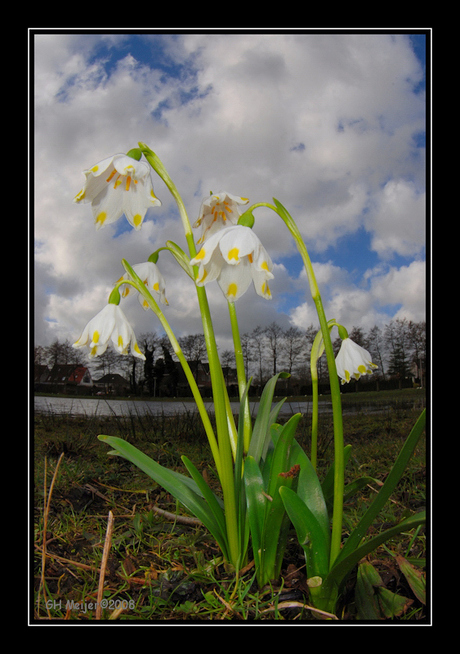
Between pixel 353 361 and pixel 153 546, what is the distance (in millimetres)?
986

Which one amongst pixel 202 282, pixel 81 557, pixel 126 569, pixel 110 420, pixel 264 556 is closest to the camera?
pixel 202 282

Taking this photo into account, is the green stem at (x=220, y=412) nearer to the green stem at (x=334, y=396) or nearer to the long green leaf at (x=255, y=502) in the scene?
the long green leaf at (x=255, y=502)

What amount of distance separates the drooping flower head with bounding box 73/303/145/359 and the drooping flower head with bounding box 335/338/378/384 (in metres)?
0.75

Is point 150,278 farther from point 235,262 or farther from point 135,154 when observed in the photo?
point 235,262

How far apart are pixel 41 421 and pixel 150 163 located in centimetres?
215

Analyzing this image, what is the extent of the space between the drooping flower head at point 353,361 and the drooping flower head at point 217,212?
0.64 meters

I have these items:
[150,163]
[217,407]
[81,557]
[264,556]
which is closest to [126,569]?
[81,557]

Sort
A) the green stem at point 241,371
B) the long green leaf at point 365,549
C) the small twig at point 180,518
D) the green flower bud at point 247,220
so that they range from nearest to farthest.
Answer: the long green leaf at point 365,549, the green flower bud at point 247,220, the green stem at point 241,371, the small twig at point 180,518

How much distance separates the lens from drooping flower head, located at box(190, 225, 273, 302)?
1136 mm

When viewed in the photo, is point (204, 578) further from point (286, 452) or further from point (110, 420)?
point (110, 420)

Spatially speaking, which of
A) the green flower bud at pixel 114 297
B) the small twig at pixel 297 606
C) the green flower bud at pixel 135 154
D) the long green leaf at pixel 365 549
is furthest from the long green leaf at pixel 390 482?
the green flower bud at pixel 135 154

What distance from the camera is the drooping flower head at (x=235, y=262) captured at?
1.14m

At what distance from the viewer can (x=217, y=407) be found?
1372 millimetres

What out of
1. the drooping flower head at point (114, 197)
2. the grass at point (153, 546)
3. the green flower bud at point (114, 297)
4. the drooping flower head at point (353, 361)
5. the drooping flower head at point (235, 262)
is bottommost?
the grass at point (153, 546)
